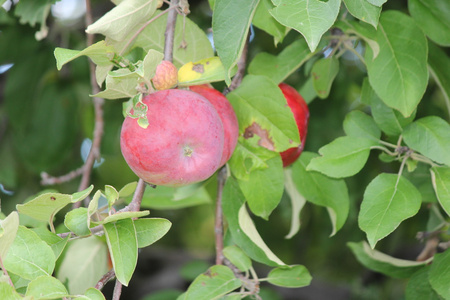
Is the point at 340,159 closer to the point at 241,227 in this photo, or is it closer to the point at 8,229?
the point at 241,227

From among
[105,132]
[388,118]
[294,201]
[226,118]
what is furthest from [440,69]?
[105,132]

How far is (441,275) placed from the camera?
3.58 feet

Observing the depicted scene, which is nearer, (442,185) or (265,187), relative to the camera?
(442,185)

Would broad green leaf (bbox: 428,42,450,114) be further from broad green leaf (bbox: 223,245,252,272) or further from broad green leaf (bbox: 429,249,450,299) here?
broad green leaf (bbox: 223,245,252,272)

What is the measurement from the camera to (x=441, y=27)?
3.86 feet

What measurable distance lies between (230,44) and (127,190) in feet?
1.13

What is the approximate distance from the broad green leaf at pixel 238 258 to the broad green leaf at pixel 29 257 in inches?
15.5

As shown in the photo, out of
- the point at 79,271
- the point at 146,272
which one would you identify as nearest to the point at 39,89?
the point at 146,272

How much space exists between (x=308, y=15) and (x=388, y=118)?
16.1 inches

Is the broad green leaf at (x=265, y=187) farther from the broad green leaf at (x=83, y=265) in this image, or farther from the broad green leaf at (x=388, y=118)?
the broad green leaf at (x=83, y=265)

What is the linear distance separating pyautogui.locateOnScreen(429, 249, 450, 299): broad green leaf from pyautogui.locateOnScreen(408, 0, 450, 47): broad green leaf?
448 mm

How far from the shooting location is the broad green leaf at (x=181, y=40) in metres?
1.12

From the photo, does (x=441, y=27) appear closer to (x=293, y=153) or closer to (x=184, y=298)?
(x=293, y=153)

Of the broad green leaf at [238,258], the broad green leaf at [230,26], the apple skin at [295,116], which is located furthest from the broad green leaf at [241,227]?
the broad green leaf at [230,26]
